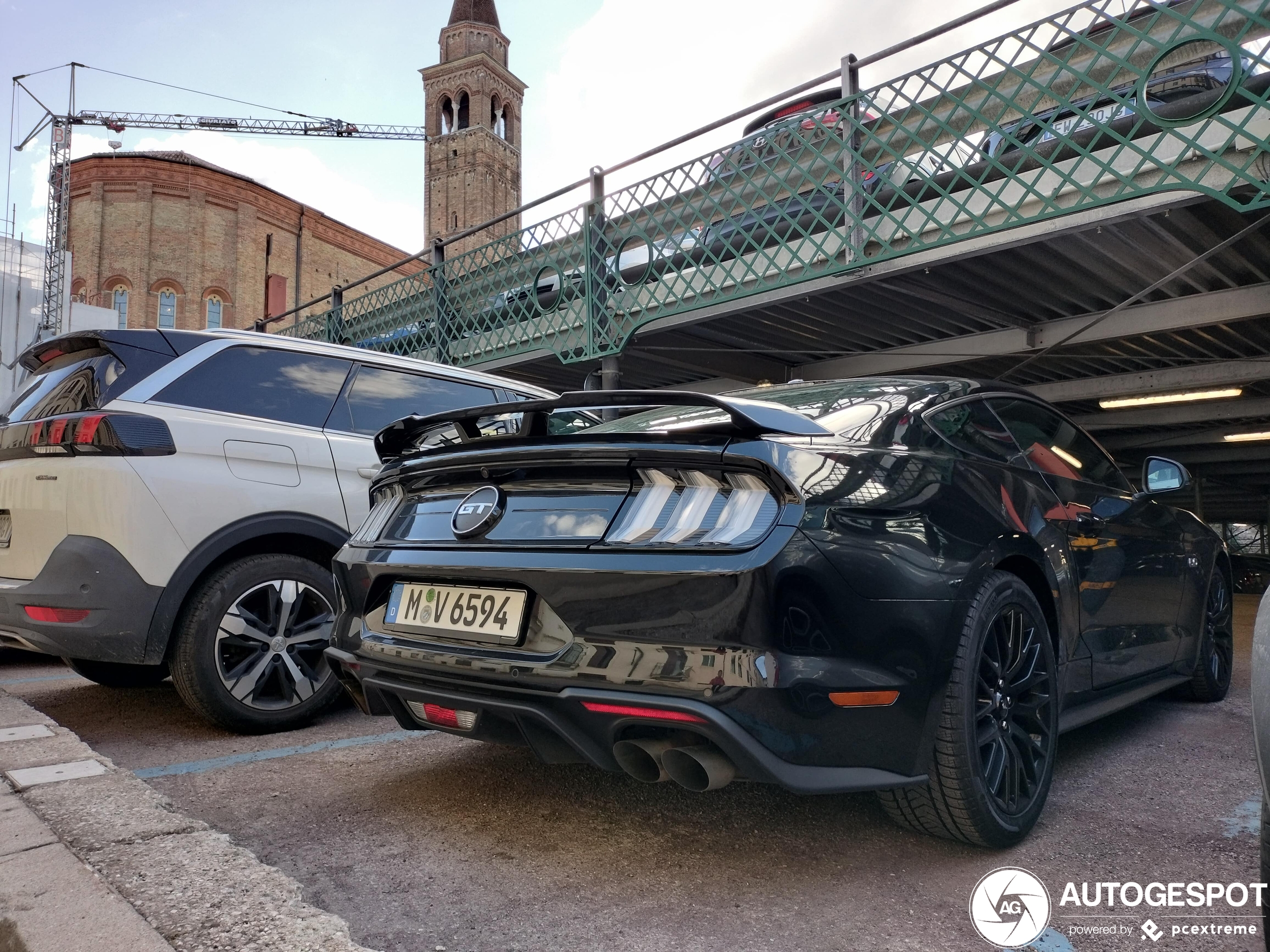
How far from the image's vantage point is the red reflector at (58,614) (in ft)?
10.2

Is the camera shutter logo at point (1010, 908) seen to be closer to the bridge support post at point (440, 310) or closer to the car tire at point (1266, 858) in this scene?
the car tire at point (1266, 858)

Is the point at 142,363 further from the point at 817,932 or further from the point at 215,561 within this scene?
the point at 817,932

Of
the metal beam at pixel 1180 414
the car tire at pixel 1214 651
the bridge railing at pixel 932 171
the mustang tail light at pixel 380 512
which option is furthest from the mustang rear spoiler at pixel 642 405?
the metal beam at pixel 1180 414

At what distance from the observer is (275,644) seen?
3535 millimetres

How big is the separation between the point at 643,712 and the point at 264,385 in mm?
2674

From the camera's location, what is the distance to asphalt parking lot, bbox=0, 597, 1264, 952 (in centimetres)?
186

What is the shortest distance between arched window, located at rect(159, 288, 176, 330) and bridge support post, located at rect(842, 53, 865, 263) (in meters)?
41.7

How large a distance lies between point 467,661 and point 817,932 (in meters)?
0.99

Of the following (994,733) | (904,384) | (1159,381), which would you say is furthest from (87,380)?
(1159,381)

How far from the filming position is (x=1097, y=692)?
9.80 feet

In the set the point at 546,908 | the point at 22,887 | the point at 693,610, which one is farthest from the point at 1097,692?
the point at 22,887

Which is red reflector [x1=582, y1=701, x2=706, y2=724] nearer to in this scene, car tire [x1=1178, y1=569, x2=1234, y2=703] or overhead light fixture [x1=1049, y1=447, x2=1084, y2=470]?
overhead light fixture [x1=1049, y1=447, x2=1084, y2=470]

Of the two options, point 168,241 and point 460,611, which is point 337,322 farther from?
point 168,241

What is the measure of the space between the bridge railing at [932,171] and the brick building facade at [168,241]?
35.9 metres
